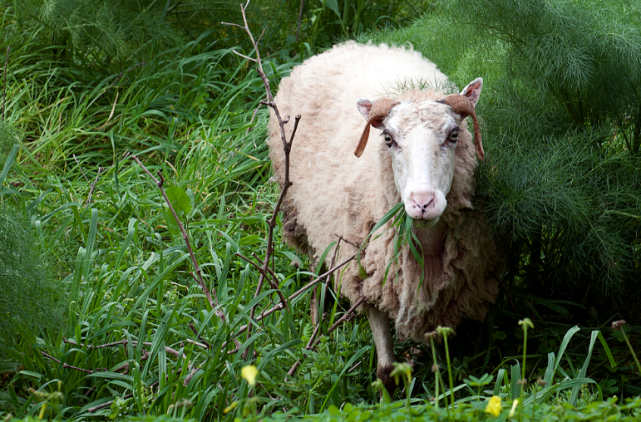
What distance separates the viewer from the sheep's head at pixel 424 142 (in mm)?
2520

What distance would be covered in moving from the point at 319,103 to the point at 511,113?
123cm

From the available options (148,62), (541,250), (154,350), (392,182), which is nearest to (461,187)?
(392,182)

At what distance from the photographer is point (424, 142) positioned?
8.74 ft

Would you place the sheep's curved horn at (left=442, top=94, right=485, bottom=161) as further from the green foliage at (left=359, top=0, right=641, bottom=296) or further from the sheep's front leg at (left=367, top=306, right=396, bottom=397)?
the sheep's front leg at (left=367, top=306, right=396, bottom=397)

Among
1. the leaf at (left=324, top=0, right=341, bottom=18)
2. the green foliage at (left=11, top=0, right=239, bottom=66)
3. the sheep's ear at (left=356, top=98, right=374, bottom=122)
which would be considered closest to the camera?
the sheep's ear at (left=356, top=98, right=374, bottom=122)

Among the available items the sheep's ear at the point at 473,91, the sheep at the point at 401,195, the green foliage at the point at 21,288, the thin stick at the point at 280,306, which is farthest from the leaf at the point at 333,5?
the green foliage at the point at 21,288

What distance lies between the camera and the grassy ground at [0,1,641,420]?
2.71 metres

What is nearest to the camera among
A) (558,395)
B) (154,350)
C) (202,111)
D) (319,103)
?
(558,395)

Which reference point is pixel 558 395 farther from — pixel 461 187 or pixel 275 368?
pixel 275 368

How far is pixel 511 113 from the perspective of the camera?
118 inches

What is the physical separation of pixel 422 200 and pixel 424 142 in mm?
296

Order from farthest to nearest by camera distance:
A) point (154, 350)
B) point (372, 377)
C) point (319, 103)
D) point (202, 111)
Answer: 1. point (202, 111)
2. point (319, 103)
3. point (372, 377)
4. point (154, 350)

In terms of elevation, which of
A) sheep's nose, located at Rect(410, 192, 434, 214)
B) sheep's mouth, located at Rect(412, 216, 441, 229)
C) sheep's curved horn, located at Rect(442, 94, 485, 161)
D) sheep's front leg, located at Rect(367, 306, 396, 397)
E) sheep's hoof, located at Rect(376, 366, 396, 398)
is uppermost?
sheep's curved horn, located at Rect(442, 94, 485, 161)

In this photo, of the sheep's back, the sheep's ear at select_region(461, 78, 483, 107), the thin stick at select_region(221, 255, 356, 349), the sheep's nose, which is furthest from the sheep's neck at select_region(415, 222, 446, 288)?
the sheep's ear at select_region(461, 78, 483, 107)
